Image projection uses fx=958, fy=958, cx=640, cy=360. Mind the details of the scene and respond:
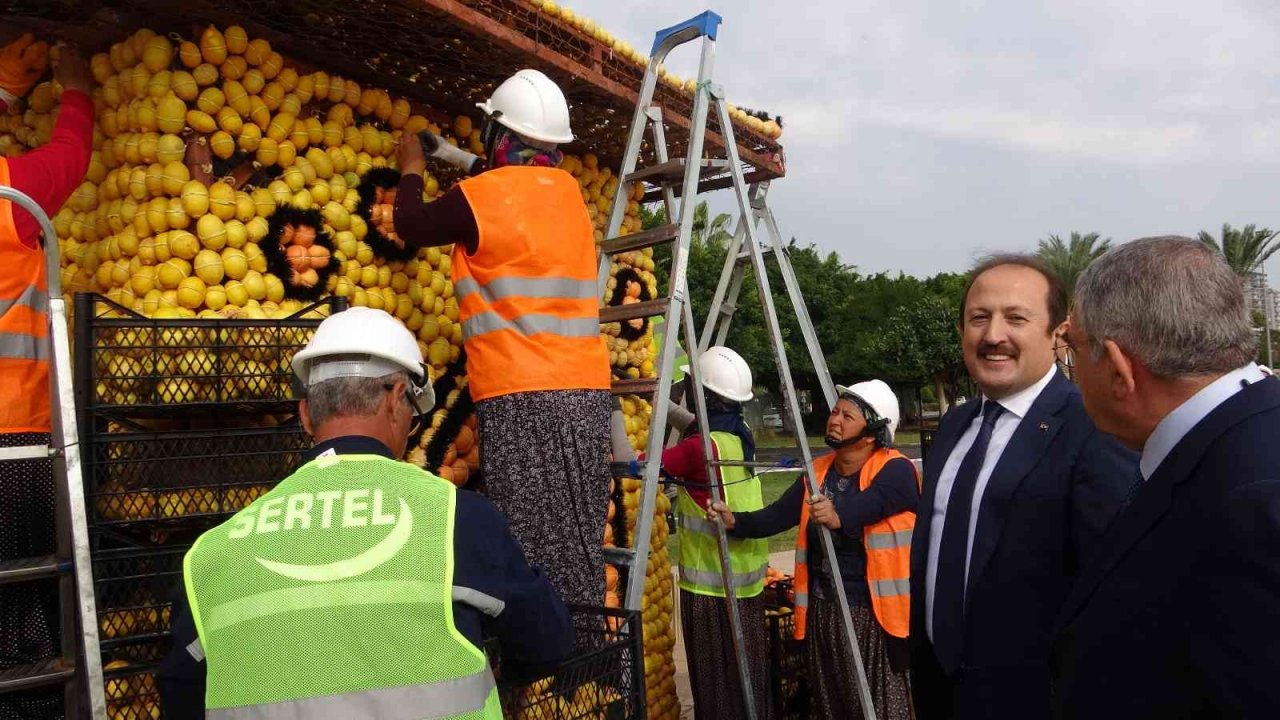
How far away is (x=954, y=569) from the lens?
2598 mm

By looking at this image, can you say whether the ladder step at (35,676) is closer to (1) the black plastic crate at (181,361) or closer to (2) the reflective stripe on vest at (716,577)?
(1) the black plastic crate at (181,361)

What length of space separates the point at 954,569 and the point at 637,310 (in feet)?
6.01

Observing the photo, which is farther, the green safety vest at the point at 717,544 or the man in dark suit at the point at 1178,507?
the green safety vest at the point at 717,544

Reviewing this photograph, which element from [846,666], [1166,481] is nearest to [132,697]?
[1166,481]

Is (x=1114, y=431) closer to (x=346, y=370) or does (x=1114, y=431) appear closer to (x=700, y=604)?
(x=346, y=370)

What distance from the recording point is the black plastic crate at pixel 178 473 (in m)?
2.75

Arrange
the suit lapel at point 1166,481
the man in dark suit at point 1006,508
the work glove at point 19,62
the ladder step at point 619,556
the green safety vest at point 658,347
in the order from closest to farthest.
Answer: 1. the suit lapel at point 1166,481
2. the man in dark suit at point 1006,508
3. the work glove at point 19,62
4. the ladder step at point 619,556
5. the green safety vest at point 658,347

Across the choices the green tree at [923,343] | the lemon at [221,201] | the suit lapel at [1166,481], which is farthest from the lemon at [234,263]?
the green tree at [923,343]

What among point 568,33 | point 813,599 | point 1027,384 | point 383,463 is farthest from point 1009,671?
point 568,33

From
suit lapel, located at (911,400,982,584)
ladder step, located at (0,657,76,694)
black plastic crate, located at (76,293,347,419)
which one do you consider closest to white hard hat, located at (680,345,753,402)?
suit lapel, located at (911,400,982,584)

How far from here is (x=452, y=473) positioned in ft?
13.3

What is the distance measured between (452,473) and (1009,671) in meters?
2.40

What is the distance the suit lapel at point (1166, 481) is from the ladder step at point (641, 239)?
2354mm

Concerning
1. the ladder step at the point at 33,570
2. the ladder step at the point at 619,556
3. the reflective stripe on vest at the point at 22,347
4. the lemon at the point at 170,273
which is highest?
the lemon at the point at 170,273
